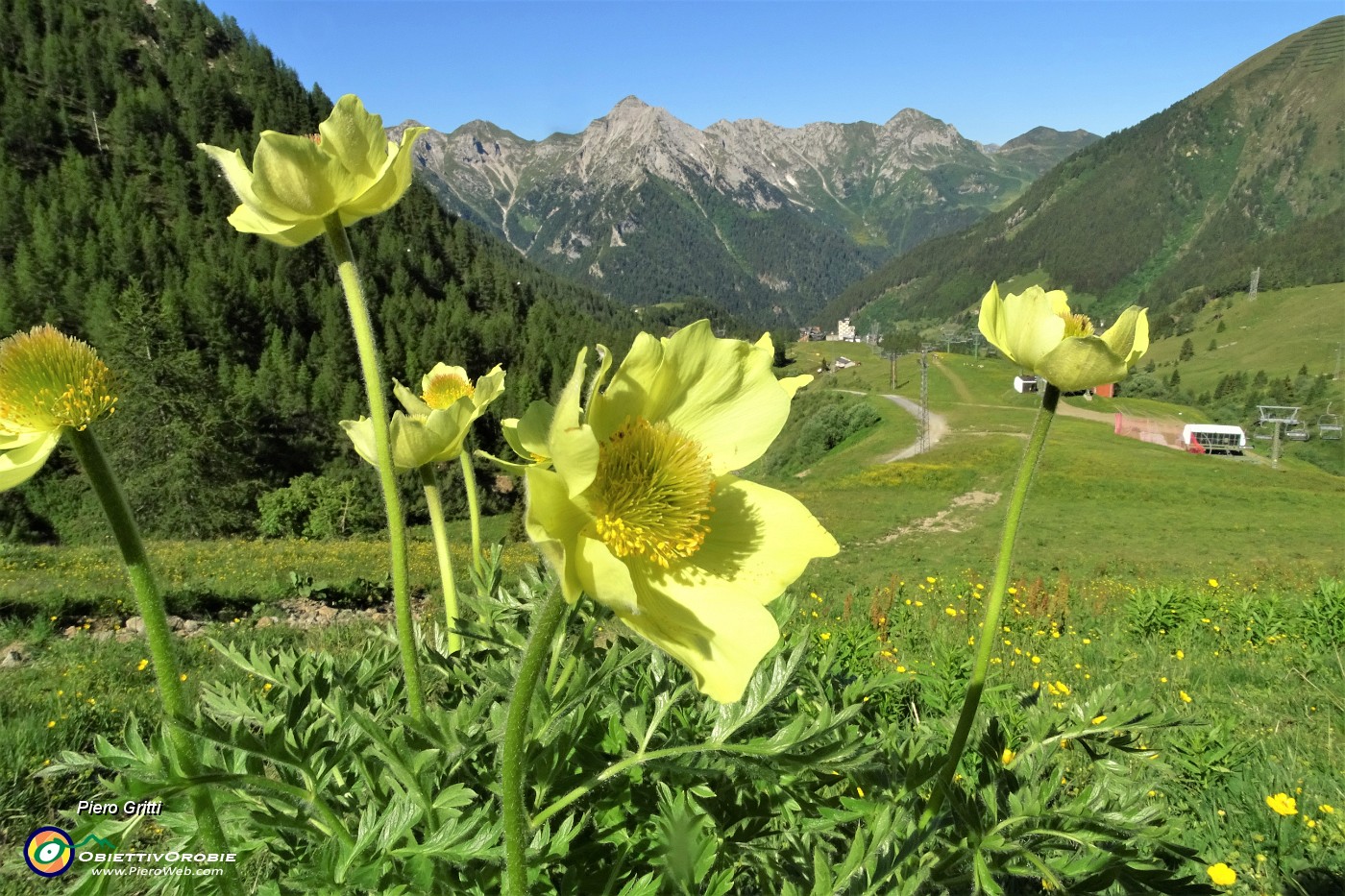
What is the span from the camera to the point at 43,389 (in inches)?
63.4

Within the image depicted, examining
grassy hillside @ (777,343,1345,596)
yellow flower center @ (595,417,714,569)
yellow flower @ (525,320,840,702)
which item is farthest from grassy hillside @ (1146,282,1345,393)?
yellow flower center @ (595,417,714,569)

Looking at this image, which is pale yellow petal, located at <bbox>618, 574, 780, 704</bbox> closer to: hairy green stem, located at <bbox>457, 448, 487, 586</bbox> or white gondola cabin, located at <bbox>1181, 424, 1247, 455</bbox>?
hairy green stem, located at <bbox>457, 448, 487, 586</bbox>

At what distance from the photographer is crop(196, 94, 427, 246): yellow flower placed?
1738mm

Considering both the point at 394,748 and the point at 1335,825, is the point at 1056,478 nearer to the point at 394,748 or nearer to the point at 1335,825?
the point at 1335,825

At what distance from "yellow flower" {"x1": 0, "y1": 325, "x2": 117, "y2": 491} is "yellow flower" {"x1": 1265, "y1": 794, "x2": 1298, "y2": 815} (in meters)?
5.23

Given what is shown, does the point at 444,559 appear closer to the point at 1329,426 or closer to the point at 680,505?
the point at 680,505

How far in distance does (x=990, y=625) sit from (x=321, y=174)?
205cm

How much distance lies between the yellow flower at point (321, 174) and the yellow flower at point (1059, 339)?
166cm

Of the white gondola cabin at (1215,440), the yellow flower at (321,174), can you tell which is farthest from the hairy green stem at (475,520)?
the white gondola cabin at (1215,440)

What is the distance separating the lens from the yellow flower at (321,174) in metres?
1.74

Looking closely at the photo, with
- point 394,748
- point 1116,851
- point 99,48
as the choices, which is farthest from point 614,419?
point 99,48

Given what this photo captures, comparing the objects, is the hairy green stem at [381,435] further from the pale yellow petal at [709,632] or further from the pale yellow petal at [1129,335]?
the pale yellow petal at [1129,335]

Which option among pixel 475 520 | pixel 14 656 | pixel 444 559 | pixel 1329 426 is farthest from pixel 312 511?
pixel 1329 426

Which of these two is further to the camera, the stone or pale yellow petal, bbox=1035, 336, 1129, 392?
the stone
